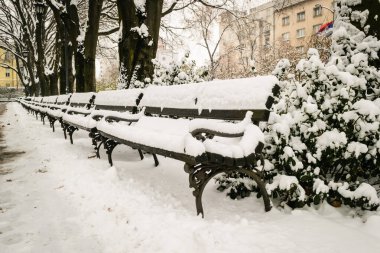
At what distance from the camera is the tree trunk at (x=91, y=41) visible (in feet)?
33.8

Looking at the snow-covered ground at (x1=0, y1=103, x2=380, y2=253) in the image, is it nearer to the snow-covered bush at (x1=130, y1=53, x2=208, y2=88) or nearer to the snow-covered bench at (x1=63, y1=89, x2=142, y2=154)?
the snow-covered bench at (x1=63, y1=89, x2=142, y2=154)

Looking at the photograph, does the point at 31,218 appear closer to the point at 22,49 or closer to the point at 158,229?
the point at 158,229

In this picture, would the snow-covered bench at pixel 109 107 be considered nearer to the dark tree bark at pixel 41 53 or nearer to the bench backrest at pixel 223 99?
the bench backrest at pixel 223 99

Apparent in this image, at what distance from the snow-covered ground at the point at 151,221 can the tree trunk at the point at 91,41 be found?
7.45 metres

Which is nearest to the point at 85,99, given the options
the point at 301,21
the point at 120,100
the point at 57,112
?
the point at 57,112

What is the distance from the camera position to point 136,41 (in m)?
7.21

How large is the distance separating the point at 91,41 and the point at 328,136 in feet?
31.6

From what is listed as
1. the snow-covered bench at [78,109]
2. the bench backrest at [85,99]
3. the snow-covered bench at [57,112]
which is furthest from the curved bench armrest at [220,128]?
the snow-covered bench at [57,112]

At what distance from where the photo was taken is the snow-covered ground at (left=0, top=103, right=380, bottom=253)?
2260mm

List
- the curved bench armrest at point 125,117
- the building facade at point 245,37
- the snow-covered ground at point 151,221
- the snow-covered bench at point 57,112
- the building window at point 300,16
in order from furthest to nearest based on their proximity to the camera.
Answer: the building window at point 300,16
the building facade at point 245,37
the snow-covered bench at point 57,112
the curved bench armrest at point 125,117
the snow-covered ground at point 151,221

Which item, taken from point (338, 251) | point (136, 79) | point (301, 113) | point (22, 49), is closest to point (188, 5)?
point (136, 79)

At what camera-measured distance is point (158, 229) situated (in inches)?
99.3

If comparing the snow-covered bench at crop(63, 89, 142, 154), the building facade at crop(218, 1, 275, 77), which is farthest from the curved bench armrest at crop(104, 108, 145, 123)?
the building facade at crop(218, 1, 275, 77)

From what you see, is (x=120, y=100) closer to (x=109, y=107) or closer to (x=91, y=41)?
(x=109, y=107)
